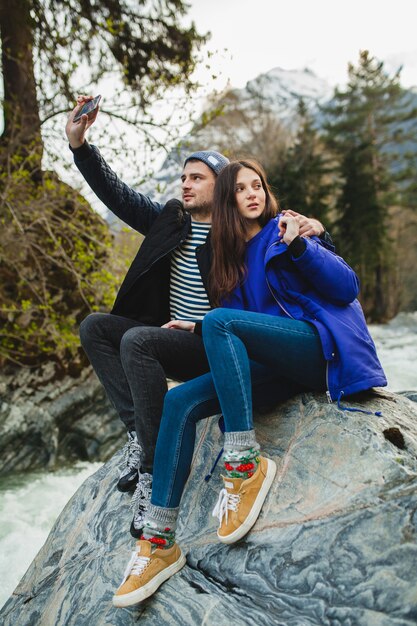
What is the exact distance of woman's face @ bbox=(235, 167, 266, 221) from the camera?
2271 millimetres

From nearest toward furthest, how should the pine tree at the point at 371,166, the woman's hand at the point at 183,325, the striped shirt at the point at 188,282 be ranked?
the woman's hand at the point at 183,325, the striped shirt at the point at 188,282, the pine tree at the point at 371,166

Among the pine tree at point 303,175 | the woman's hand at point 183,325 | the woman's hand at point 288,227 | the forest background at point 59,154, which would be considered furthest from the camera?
the pine tree at point 303,175

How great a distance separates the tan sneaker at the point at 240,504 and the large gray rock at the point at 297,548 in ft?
0.18

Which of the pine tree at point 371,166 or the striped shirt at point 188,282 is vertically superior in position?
the pine tree at point 371,166

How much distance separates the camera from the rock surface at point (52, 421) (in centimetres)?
510

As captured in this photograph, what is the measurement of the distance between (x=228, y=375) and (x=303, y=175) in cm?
A: 1681

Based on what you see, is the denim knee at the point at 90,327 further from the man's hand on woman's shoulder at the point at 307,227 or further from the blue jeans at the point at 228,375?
the man's hand on woman's shoulder at the point at 307,227

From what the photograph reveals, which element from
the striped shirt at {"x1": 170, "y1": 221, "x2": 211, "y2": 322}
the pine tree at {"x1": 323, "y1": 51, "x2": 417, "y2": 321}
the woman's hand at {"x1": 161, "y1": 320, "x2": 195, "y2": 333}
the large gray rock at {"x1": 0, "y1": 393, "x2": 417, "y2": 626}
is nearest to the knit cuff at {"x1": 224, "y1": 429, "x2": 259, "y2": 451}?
the large gray rock at {"x1": 0, "y1": 393, "x2": 417, "y2": 626}

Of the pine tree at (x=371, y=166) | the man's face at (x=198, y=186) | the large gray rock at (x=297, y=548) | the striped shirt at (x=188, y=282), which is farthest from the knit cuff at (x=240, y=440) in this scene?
the pine tree at (x=371, y=166)

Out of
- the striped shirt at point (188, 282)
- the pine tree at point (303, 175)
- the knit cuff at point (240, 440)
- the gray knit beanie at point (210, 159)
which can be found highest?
the pine tree at point (303, 175)

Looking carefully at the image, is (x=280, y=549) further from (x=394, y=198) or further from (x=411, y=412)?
(x=394, y=198)

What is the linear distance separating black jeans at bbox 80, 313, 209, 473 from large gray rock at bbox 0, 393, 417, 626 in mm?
398

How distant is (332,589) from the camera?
1528 mm

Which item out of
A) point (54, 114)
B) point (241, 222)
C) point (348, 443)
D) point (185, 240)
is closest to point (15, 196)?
point (54, 114)
